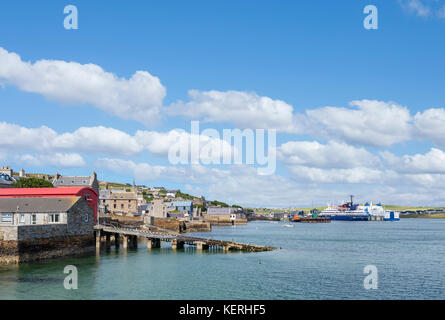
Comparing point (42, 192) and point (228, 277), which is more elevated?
point (42, 192)

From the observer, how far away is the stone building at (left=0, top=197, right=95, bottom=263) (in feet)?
168

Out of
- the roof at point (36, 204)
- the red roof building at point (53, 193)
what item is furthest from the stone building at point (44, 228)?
the red roof building at point (53, 193)

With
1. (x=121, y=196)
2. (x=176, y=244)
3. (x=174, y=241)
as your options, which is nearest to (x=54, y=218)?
(x=174, y=241)

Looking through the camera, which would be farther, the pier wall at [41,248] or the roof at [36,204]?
the roof at [36,204]

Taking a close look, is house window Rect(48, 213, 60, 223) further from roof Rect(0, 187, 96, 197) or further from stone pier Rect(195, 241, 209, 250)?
stone pier Rect(195, 241, 209, 250)

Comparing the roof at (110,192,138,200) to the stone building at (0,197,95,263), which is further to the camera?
the roof at (110,192,138,200)

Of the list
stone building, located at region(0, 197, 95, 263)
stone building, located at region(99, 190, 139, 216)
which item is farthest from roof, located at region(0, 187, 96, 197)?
stone building, located at region(99, 190, 139, 216)

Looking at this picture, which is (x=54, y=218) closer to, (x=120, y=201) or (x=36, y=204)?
(x=36, y=204)

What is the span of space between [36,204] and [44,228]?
839cm

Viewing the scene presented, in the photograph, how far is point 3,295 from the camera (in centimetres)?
3619

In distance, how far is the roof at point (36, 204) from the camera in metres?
60.9

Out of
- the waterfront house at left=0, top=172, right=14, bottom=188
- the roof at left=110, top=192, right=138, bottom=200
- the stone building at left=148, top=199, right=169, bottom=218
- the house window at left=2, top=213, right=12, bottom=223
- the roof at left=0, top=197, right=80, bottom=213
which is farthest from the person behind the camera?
the stone building at left=148, top=199, right=169, bottom=218

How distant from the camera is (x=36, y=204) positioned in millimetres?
62781

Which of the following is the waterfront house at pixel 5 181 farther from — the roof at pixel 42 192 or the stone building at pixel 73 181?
the roof at pixel 42 192
